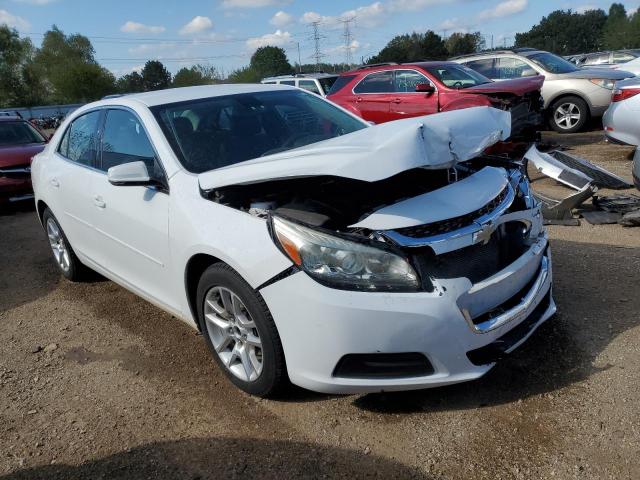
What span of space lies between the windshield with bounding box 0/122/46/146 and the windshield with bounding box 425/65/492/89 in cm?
739

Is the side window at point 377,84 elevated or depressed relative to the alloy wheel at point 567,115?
elevated

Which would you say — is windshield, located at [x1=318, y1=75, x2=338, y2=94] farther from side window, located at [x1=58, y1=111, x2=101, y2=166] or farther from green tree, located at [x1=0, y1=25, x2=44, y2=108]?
green tree, located at [x1=0, y1=25, x2=44, y2=108]

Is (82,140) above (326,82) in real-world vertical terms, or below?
below

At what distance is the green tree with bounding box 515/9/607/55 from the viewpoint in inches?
3543

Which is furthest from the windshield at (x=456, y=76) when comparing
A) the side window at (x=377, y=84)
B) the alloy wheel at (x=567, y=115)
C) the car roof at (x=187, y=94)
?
the car roof at (x=187, y=94)

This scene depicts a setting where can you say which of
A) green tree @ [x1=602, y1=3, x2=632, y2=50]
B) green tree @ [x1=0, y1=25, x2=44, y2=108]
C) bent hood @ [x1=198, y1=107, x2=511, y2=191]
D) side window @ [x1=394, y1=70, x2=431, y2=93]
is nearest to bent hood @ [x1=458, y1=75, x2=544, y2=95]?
side window @ [x1=394, y1=70, x2=431, y2=93]

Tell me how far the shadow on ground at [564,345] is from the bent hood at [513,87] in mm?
4713

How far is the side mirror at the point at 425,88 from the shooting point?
31.2ft

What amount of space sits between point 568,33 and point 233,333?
10602 cm

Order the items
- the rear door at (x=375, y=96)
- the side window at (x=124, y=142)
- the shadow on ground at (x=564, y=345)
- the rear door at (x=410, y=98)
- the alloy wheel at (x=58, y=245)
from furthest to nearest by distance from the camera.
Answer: the rear door at (x=375, y=96) → the rear door at (x=410, y=98) → the alloy wheel at (x=58, y=245) → the side window at (x=124, y=142) → the shadow on ground at (x=564, y=345)

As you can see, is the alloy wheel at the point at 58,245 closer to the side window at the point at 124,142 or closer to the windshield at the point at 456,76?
the side window at the point at 124,142

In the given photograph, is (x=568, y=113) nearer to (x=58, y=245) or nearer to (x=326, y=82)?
(x=326, y=82)

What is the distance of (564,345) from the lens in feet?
10.3

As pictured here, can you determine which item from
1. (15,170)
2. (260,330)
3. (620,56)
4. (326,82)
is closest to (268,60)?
(620,56)
